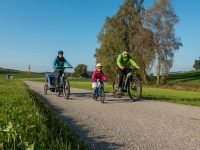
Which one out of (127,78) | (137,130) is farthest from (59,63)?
(137,130)

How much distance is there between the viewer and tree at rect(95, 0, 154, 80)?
158ft

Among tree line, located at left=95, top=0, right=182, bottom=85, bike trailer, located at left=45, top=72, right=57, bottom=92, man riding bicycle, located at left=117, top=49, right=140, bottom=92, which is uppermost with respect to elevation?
tree line, located at left=95, top=0, right=182, bottom=85

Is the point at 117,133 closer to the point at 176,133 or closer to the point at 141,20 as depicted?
the point at 176,133

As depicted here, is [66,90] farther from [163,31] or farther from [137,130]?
[163,31]

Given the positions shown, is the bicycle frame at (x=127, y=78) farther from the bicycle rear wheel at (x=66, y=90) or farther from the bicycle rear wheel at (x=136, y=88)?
the bicycle rear wheel at (x=66, y=90)

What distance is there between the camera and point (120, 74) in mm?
13492

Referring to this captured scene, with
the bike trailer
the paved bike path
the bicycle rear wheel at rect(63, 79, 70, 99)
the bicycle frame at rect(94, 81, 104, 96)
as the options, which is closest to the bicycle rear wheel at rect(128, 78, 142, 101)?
the bicycle frame at rect(94, 81, 104, 96)

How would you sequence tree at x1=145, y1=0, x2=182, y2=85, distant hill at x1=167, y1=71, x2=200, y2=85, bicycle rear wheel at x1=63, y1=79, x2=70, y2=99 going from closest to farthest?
bicycle rear wheel at x1=63, y1=79, x2=70, y2=99 → tree at x1=145, y1=0, x2=182, y2=85 → distant hill at x1=167, y1=71, x2=200, y2=85

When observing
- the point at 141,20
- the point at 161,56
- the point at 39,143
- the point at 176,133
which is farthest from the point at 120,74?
the point at 141,20

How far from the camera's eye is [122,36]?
5106cm

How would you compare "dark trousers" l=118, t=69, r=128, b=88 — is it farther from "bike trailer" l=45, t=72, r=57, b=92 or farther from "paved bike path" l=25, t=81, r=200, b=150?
"paved bike path" l=25, t=81, r=200, b=150

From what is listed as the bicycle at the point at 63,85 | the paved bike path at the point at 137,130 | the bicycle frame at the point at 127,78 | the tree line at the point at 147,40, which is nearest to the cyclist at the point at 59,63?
the bicycle at the point at 63,85

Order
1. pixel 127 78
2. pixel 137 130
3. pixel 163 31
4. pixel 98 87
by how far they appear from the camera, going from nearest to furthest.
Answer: pixel 137 130 < pixel 127 78 < pixel 98 87 < pixel 163 31

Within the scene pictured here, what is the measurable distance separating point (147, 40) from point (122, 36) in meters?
5.67
